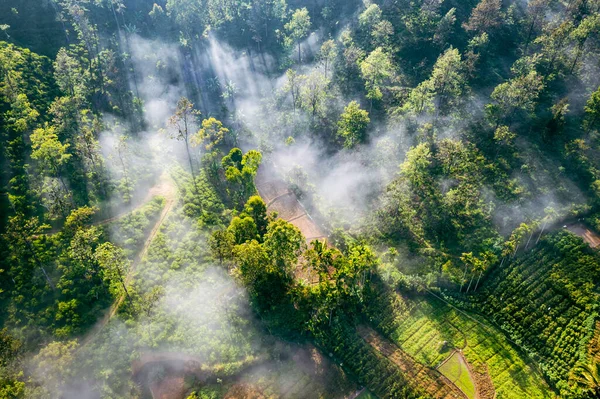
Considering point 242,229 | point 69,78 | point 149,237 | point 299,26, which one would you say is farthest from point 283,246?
point 299,26

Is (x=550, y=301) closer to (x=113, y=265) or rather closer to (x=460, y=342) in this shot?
(x=460, y=342)

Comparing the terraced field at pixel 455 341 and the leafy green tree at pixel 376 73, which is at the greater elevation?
the leafy green tree at pixel 376 73

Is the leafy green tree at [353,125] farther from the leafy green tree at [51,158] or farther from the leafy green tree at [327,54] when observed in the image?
the leafy green tree at [51,158]

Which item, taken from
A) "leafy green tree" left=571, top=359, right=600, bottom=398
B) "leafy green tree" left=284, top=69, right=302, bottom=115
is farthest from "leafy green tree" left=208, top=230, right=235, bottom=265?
"leafy green tree" left=571, top=359, right=600, bottom=398

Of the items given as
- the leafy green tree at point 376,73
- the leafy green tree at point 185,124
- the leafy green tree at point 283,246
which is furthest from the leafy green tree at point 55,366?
the leafy green tree at point 376,73

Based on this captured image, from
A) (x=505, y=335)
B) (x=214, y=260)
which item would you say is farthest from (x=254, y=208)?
(x=505, y=335)

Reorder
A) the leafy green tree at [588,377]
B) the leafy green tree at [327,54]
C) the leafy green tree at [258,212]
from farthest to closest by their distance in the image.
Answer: the leafy green tree at [327,54] < the leafy green tree at [258,212] < the leafy green tree at [588,377]

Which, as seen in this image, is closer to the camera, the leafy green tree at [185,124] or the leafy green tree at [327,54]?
the leafy green tree at [185,124]
